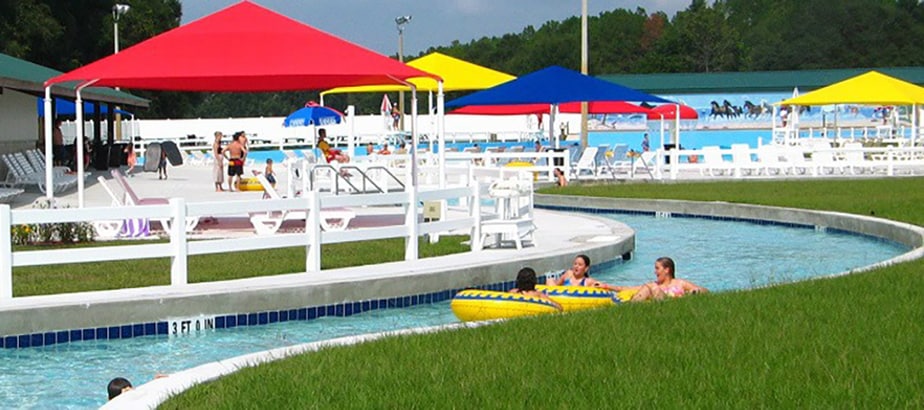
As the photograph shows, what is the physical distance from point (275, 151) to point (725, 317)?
51.9 m

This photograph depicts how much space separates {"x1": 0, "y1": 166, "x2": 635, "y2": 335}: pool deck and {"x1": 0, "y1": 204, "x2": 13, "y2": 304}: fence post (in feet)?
0.72

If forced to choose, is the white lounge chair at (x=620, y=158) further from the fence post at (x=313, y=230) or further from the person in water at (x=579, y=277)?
the person in water at (x=579, y=277)

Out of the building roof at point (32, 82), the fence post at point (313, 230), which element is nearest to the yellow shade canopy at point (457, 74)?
the building roof at point (32, 82)

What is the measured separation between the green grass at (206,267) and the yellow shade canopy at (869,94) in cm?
2529

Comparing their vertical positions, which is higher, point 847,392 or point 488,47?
point 488,47

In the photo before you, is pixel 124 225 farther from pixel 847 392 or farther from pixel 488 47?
pixel 488 47

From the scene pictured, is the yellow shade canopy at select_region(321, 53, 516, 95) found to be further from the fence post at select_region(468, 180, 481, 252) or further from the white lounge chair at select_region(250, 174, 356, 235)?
the fence post at select_region(468, 180, 481, 252)

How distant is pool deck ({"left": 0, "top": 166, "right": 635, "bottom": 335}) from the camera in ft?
39.0

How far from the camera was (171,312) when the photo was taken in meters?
12.4

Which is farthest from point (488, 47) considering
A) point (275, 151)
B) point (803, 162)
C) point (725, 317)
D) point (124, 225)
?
point (725, 317)

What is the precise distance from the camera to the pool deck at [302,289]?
468 inches

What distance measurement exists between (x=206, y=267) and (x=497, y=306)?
5.28m

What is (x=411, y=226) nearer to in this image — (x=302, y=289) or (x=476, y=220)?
(x=476, y=220)

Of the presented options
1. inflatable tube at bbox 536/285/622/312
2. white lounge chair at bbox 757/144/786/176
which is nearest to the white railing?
inflatable tube at bbox 536/285/622/312
